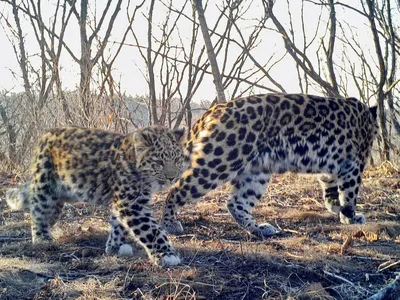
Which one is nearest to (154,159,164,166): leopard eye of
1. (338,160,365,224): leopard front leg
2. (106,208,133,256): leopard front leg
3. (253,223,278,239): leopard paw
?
(106,208,133,256): leopard front leg

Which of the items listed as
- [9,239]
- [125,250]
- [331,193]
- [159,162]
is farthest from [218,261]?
[331,193]

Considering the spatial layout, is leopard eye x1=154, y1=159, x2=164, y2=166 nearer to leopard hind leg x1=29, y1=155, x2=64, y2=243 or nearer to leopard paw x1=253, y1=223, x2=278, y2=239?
leopard hind leg x1=29, y1=155, x2=64, y2=243

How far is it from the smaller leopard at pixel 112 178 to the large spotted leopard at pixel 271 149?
1.88 ft

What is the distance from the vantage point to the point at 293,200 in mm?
9047

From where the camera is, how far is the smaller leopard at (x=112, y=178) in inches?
222

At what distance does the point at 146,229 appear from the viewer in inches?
217

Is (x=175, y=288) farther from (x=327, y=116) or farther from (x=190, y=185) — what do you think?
(x=327, y=116)

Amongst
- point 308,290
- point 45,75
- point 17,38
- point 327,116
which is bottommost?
point 308,290

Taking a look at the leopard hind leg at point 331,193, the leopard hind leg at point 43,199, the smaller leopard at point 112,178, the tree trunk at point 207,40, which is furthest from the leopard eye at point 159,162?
the tree trunk at point 207,40

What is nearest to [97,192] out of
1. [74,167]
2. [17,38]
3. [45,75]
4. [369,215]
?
[74,167]

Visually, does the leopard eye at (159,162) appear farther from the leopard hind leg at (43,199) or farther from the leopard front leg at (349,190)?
the leopard front leg at (349,190)

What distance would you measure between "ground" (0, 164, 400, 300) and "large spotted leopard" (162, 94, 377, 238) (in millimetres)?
337

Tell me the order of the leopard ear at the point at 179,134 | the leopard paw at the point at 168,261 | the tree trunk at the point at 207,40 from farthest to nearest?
the tree trunk at the point at 207,40
the leopard ear at the point at 179,134
the leopard paw at the point at 168,261

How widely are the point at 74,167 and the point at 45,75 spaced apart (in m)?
6.87
